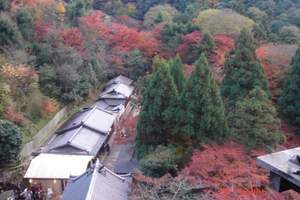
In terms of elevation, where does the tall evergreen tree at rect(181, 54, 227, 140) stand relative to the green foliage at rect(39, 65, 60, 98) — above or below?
above

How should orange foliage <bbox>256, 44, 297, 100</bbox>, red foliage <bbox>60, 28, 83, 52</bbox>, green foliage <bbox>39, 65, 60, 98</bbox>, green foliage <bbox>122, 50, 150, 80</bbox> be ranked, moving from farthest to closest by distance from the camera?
green foliage <bbox>122, 50, 150, 80</bbox>
red foliage <bbox>60, 28, 83, 52</bbox>
green foliage <bbox>39, 65, 60, 98</bbox>
orange foliage <bbox>256, 44, 297, 100</bbox>

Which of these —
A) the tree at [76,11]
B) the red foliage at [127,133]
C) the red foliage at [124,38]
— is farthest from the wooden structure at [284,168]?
the tree at [76,11]

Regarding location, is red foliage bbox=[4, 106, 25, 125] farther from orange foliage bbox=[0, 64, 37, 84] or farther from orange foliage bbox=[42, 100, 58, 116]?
orange foliage bbox=[42, 100, 58, 116]

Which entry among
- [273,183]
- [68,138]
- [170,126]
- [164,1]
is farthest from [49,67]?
[273,183]

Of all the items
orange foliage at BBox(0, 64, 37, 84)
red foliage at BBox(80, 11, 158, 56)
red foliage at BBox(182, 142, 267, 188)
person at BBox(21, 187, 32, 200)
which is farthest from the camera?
red foliage at BBox(80, 11, 158, 56)

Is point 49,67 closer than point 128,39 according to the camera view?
Yes

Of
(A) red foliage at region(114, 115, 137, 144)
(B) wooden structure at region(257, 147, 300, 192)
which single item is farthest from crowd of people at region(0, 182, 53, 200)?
(B) wooden structure at region(257, 147, 300, 192)

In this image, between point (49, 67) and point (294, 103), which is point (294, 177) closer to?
point (294, 103)
